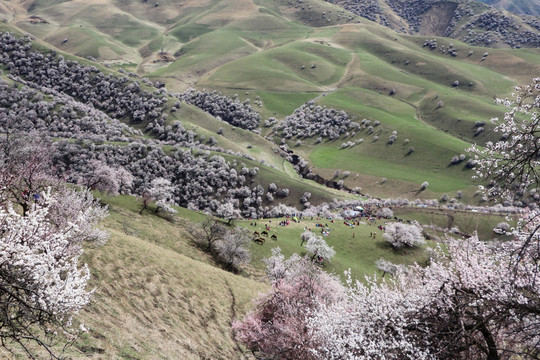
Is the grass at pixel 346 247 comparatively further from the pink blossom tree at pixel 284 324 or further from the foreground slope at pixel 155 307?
the pink blossom tree at pixel 284 324

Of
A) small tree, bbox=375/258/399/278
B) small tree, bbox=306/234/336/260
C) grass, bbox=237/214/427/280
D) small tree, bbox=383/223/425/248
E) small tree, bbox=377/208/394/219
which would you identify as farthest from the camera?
small tree, bbox=377/208/394/219

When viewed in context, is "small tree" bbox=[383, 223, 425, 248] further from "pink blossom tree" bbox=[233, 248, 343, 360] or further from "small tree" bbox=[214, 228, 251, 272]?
"pink blossom tree" bbox=[233, 248, 343, 360]

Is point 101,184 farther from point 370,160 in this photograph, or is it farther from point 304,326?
point 370,160

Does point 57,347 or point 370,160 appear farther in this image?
point 370,160

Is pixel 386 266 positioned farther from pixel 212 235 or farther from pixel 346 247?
pixel 212 235

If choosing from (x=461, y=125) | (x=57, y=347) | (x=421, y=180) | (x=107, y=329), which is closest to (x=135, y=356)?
(x=107, y=329)

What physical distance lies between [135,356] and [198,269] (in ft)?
70.1

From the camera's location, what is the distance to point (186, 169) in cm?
12519

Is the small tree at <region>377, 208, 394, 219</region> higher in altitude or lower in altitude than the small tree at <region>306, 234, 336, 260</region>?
lower

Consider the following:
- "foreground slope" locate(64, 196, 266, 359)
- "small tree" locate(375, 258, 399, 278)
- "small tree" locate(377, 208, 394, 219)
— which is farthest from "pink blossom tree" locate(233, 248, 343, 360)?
"small tree" locate(377, 208, 394, 219)

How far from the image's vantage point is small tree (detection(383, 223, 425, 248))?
278 feet

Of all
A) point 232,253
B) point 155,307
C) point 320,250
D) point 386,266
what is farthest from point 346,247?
point 155,307

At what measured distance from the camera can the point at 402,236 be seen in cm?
8475

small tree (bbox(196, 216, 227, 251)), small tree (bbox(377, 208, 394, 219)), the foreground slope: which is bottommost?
small tree (bbox(377, 208, 394, 219))
